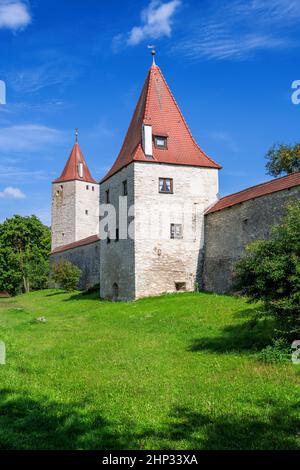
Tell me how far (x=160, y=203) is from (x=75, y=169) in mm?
33720

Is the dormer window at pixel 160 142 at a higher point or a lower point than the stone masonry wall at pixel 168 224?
higher

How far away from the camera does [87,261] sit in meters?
39.2

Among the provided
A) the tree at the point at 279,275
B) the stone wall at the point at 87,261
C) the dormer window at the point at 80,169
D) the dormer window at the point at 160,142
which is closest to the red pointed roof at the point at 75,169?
the dormer window at the point at 80,169

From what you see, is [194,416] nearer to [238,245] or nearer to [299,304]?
[299,304]

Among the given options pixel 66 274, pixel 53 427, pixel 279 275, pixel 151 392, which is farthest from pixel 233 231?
pixel 66 274

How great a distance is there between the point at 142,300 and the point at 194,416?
676 inches

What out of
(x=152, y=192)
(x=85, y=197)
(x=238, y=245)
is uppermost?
(x=85, y=197)

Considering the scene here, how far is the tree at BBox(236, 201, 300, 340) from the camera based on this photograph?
8.03m

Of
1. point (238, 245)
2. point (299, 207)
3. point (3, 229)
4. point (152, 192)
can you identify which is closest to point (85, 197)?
point (3, 229)

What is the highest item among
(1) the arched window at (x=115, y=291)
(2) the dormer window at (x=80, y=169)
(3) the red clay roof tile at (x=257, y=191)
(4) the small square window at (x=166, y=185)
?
(2) the dormer window at (x=80, y=169)

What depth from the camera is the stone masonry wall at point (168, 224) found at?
23.2m

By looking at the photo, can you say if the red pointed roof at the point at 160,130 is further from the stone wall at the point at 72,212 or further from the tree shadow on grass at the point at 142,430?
the stone wall at the point at 72,212

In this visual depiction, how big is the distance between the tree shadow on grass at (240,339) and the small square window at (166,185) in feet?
44.4

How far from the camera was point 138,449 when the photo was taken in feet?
14.3
